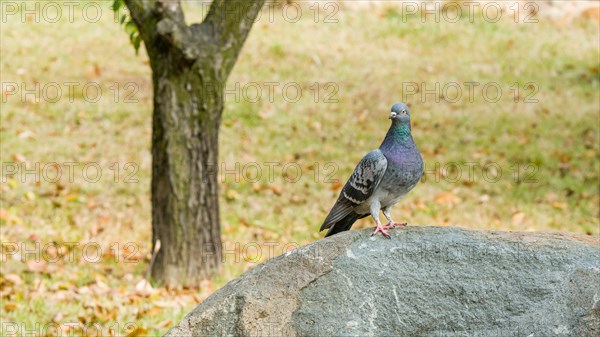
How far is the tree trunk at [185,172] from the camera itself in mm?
6328

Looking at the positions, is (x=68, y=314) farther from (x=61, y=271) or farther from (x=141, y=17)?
(x=141, y=17)

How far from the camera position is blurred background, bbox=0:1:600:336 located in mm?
7121

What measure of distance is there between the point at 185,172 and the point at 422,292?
348 centimetres

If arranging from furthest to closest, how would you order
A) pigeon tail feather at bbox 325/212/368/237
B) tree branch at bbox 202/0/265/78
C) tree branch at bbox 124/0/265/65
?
tree branch at bbox 202/0/265/78 → tree branch at bbox 124/0/265/65 → pigeon tail feather at bbox 325/212/368/237

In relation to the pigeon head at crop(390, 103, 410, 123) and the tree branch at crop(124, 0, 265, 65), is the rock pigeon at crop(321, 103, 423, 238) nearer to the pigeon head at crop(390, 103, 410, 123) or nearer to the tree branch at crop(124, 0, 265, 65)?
the pigeon head at crop(390, 103, 410, 123)

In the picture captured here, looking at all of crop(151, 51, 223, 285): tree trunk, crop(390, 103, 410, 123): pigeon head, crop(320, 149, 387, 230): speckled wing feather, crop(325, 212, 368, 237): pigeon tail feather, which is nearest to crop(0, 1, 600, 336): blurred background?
crop(151, 51, 223, 285): tree trunk

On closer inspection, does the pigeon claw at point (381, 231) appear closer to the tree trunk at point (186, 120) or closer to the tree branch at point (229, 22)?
the tree trunk at point (186, 120)

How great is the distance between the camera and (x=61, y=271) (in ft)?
22.2

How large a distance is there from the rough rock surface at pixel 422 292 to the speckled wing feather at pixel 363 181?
398 millimetres

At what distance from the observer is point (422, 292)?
133 inches

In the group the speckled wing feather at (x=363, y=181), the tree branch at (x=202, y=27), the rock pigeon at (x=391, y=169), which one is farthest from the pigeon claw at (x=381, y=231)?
the tree branch at (x=202, y=27)

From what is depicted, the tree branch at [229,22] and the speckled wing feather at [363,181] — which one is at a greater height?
the tree branch at [229,22]

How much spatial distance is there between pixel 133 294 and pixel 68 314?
674 millimetres

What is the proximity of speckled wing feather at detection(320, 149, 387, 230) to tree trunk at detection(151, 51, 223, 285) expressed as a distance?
2.66 m
